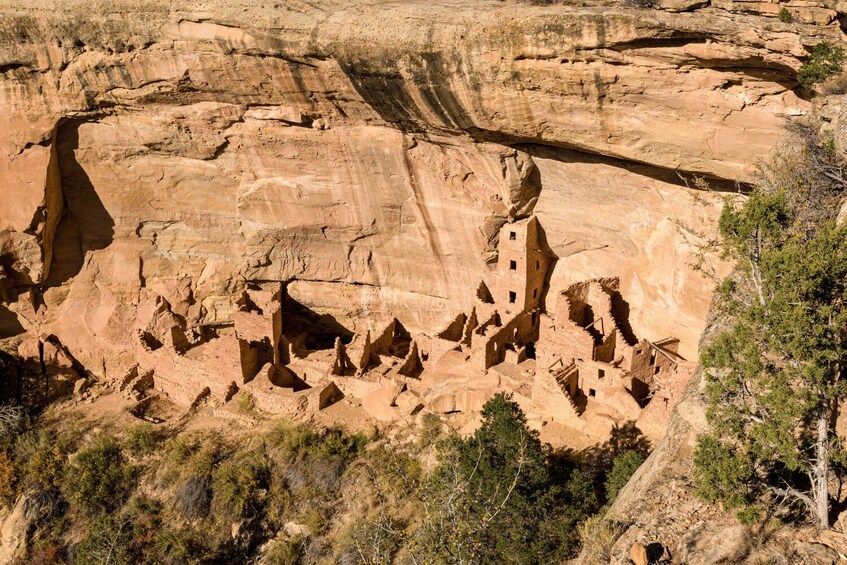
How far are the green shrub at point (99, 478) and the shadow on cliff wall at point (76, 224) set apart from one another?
5.26m

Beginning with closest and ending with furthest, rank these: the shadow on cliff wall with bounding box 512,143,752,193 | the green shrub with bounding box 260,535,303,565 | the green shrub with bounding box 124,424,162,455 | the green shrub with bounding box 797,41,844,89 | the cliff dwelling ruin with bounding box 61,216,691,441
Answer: the green shrub with bounding box 797,41,844,89, the shadow on cliff wall with bounding box 512,143,752,193, the green shrub with bounding box 260,535,303,565, the cliff dwelling ruin with bounding box 61,216,691,441, the green shrub with bounding box 124,424,162,455

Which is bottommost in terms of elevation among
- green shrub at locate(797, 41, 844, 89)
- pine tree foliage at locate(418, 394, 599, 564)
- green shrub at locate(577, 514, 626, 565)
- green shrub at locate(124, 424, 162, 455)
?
green shrub at locate(124, 424, 162, 455)

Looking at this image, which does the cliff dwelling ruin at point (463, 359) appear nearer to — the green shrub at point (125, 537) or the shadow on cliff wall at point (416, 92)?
the green shrub at point (125, 537)

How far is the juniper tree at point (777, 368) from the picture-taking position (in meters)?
9.81

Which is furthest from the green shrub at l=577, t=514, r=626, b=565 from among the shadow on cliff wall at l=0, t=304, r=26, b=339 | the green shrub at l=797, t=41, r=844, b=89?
the shadow on cliff wall at l=0, t=304, r=26, b=339

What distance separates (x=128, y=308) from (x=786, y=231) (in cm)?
1691

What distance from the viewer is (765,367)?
414 inches

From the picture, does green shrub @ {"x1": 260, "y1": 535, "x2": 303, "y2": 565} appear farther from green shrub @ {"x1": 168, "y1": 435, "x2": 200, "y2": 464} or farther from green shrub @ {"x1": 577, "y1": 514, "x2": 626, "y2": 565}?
green shrub @ {"x1": 577, "y1": 514, "x2": 626, "y2": 565}

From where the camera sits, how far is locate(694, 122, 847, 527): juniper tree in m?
9.81

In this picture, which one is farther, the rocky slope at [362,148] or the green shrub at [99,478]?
the green shrub at [99,478]

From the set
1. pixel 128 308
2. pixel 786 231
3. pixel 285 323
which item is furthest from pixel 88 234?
pixel 786 231

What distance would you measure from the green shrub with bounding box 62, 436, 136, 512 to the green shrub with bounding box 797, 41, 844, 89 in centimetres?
1579

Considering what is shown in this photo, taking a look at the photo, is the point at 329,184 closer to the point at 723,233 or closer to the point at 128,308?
the point at 128,308

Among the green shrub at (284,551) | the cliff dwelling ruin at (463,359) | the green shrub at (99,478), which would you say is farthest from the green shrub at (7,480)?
the green shrub at (284,551)
